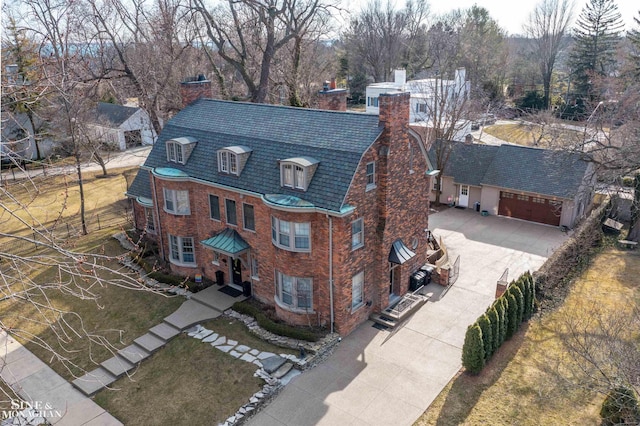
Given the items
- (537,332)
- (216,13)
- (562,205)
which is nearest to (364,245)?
(537,332)

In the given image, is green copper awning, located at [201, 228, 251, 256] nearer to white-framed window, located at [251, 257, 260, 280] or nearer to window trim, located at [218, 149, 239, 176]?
white-framed window, located at [251, 257, 260, 280]

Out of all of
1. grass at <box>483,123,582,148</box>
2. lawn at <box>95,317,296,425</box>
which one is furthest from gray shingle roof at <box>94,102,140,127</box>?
grass at <box>483,123,582,148</box>

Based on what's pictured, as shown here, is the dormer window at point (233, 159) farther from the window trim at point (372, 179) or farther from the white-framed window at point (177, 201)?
the window trim at point (372, 179)

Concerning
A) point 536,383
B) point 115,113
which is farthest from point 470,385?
point 115,113

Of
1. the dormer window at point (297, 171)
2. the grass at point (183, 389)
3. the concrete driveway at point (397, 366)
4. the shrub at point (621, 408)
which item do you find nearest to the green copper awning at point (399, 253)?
the concrete driveway at point (397, 366)

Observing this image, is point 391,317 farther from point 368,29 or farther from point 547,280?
point 368,29
